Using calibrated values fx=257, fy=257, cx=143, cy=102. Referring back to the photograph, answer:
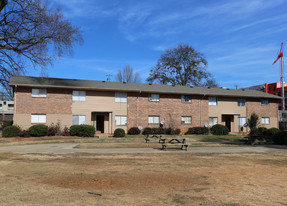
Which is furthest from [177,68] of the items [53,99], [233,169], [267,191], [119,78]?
[267,191]

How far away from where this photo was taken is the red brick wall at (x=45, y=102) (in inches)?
1041

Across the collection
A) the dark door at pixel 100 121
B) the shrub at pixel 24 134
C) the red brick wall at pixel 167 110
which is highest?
the red brick wall at pixel 167 110

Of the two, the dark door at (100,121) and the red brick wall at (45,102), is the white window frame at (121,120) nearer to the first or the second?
the dark door at (100,121)

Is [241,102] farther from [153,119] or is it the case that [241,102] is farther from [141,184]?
[141,184]

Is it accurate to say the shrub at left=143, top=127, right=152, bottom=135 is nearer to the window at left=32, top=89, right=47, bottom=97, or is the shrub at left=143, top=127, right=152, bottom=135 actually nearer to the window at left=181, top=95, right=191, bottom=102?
the window at left=181, top=95, right=191, bottom=102

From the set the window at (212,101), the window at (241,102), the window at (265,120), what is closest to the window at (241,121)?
the window at (241,102)

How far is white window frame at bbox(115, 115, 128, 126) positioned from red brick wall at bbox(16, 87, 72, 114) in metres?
5.36

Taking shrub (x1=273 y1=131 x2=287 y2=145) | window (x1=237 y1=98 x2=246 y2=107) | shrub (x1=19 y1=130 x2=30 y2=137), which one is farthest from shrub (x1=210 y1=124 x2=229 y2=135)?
shrub (x1=19 y1=130 x2=30 y2=137)

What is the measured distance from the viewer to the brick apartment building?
2695 cm

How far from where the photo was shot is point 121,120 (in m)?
30.1

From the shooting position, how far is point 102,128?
102 feet

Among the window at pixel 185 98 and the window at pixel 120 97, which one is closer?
the window at pixel 120 97

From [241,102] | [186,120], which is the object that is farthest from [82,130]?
[241,102]

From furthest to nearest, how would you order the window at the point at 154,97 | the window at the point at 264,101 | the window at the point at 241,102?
1. the window at the point at 264,101
2. the window at the point at 241,102
3. the window at the point at 154,97
